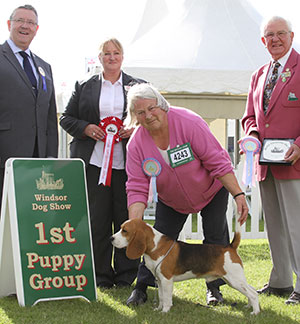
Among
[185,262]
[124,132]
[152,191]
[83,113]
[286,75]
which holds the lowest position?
[185,262]

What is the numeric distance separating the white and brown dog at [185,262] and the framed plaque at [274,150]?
0.58 metres

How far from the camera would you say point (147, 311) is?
3439 mm

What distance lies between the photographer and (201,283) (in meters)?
4.43

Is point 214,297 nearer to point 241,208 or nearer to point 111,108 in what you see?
point 241,208

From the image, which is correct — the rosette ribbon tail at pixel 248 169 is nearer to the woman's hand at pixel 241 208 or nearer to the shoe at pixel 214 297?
the woman's hand at pixel 241 208

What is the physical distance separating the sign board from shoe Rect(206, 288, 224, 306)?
832mm

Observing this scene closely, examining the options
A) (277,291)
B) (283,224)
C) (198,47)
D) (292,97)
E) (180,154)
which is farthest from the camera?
(198,47)

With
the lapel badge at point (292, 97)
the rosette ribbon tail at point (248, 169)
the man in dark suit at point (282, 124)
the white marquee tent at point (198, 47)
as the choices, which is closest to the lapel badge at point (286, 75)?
the man in dark suit at point (282, 124)

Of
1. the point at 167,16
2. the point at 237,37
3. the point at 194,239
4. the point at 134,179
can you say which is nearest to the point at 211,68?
the point at 237,37

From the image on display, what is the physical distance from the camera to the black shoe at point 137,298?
364 centimetres

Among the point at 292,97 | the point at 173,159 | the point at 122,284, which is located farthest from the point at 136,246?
the point at 292,97

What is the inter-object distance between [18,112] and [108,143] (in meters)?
0.72

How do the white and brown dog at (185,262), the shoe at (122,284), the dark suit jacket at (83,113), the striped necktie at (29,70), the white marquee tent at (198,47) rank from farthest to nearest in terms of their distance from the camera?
the white marquee tent at (198,47) < the shoe at (122,284) < the dark suit jacket at (83,113) < the striped necktie at (29,70) < the white and brown dog at (185,262)

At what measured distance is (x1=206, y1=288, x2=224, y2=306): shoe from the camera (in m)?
3.67
